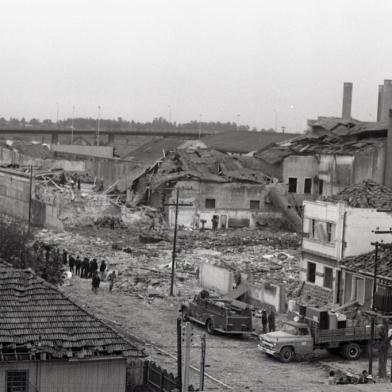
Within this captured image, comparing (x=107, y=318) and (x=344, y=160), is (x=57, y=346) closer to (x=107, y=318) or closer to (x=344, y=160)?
(x=107, y=318)

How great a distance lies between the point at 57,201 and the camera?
5991 centimetres

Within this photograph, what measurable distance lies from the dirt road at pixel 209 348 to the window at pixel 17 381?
5.64m

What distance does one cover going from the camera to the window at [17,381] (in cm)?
1639

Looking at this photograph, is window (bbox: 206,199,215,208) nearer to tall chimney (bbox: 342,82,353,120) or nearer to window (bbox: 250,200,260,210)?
window (bbox: 250,200,260,210)

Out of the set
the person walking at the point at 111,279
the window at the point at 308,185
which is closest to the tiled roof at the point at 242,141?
the window at the point at 308,185

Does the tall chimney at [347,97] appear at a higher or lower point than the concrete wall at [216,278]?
higher

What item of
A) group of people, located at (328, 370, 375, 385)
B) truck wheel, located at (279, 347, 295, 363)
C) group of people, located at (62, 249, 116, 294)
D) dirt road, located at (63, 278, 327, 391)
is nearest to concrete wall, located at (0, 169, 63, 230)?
group of people, located at (62, 249, 116, 294)

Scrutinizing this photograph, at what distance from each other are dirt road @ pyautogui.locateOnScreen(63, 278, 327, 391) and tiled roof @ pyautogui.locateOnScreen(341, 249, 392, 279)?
17.4ft

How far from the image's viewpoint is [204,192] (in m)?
64.2

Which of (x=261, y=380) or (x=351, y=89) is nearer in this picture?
(x=261, y=380)

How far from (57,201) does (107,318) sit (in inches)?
1144

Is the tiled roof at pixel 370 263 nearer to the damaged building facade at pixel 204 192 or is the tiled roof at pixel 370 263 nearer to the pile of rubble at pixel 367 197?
the pile of rubble at pixel 367 197

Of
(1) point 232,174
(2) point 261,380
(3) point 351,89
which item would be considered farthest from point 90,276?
(3) point 351,89

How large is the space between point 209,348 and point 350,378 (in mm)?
5426
